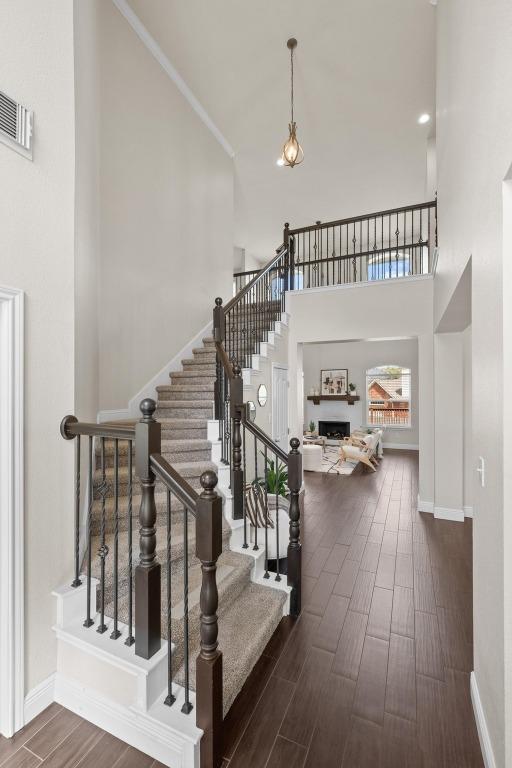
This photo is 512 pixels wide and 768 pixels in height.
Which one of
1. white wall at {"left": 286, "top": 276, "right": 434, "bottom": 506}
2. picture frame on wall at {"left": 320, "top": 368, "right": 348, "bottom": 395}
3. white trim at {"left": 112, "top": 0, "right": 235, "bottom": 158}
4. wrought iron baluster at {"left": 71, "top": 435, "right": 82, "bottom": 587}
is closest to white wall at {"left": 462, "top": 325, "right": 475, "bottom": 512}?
white wall at {"left": 286, "top": 276, "right": 434, "bottom": 506}

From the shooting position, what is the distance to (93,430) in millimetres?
1754

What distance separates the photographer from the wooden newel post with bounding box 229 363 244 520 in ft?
9.27

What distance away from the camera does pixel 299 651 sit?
2.13 metres

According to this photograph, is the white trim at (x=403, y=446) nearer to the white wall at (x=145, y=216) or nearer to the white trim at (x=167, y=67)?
the white wall at (x=145, y=216)

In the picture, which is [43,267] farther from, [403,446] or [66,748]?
[403,446]

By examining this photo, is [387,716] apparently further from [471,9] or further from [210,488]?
[471,9]

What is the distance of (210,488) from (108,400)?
106 inches

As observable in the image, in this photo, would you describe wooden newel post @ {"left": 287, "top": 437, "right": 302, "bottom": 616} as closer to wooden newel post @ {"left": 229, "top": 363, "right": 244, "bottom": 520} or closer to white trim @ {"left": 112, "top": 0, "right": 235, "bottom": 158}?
wooden newel post @ {"left": 229, "top": 363, "right": 244, "bottom": 520}

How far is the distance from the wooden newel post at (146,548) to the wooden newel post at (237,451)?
1225 millimetres

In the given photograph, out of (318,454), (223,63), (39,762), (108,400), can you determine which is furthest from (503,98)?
(318,454)

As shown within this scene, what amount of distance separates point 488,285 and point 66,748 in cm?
270

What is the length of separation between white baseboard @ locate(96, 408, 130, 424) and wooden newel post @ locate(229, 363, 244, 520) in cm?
151

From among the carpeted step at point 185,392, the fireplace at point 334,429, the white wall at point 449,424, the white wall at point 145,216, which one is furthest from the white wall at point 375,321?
the fireplace at point 334,429

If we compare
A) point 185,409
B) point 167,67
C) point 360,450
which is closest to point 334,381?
point 360,450
